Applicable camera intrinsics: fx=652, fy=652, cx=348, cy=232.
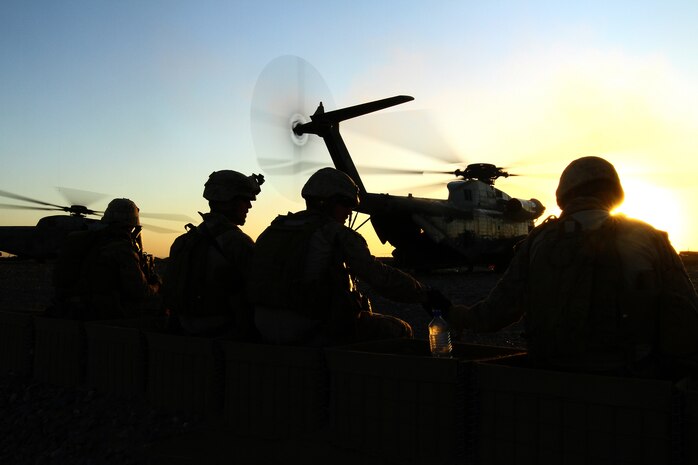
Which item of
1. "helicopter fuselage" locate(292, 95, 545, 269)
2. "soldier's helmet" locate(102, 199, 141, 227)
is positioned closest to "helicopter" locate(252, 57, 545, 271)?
"helicopter fuselage" locate(292, 95, 545, 269)

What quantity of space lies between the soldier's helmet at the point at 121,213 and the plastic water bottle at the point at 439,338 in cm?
356

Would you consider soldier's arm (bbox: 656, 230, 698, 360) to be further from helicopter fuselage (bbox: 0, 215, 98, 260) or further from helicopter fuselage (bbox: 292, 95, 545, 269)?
helicopter fuselage (bbox: 0, 215, 98, 260)

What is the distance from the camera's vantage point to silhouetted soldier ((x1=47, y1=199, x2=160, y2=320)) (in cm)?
589

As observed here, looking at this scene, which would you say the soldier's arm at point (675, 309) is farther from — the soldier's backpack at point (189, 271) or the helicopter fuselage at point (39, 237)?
the helicopter fuselage at point (39, 237)

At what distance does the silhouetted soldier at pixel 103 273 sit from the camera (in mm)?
5895

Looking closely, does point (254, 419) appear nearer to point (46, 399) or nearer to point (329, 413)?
point (329, 413)

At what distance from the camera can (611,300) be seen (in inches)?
110

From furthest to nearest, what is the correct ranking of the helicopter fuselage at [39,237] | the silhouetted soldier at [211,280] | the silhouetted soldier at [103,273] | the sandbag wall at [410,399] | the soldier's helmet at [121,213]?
the helicopter fuselage at [39,237] → the soldier's helmet at [121,213] → the silhouetted soldier at [103,273] → the silhouetted soldier at [211,280] → the sandbag wall at [410,399]

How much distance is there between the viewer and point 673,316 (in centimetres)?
277

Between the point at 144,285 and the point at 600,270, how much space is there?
450 cm

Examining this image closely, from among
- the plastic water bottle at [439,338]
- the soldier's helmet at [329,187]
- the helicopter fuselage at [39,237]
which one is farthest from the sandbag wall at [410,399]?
the helicopter fuselage at [39,237]

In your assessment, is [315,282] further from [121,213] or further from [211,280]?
[121,213]

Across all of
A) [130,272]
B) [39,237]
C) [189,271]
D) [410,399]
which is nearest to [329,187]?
[189,271]

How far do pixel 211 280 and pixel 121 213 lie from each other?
208cm
